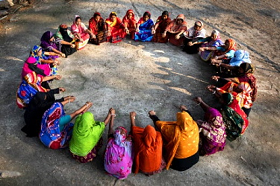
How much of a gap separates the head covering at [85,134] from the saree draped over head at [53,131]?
0.28 metres

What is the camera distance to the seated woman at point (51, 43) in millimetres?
5578

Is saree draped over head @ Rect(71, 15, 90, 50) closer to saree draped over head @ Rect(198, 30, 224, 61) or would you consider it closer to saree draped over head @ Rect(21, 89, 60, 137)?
saree draped over head @ Rect(21, 89, 60, 137)

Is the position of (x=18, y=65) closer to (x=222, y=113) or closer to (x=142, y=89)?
(x=142, y=89)

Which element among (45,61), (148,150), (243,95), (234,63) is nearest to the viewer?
(148,150)

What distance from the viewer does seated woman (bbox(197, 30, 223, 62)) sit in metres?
6.00

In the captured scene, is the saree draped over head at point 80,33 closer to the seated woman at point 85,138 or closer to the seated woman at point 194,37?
the seated woman at point 194,37

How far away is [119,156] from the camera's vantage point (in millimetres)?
3443

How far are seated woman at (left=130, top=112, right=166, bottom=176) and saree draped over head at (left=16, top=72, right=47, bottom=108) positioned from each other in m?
2.12

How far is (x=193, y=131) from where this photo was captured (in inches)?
140

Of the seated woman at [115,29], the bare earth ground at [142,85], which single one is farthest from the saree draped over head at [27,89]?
the seated woman at [115,29]

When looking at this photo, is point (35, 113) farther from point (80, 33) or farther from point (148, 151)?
point (80, 33)

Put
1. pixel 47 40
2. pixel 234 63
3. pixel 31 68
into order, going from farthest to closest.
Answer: pixel 47 40, pixel 234 63, pixel 31 68

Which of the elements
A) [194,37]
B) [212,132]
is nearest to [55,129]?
[212,132]

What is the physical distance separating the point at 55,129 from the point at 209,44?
441cm
